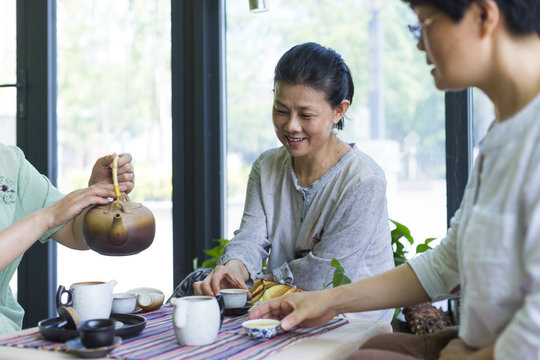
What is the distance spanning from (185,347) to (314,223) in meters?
1.07

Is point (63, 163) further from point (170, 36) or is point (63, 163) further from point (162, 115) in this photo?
point (170, 36)

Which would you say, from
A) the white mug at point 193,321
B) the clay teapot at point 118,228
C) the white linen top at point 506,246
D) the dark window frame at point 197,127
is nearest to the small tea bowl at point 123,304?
the clay teapot at point 118,228

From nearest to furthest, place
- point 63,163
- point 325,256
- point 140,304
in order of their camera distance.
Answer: point 140,304, point 325,256, point 63,163

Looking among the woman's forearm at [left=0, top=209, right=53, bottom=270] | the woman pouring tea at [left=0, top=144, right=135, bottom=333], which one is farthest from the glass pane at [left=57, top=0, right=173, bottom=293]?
the woman's forearm at [left=0, top=209, right=53, bottom=270]

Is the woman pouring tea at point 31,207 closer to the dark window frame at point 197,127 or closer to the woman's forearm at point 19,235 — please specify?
the woman's forearm at point 19,235

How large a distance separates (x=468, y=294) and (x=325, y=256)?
3.50 feet

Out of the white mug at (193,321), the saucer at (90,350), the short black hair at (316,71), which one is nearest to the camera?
the saucer at (90,350)

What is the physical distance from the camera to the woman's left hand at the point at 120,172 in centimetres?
188

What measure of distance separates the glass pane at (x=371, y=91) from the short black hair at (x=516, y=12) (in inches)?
64.1

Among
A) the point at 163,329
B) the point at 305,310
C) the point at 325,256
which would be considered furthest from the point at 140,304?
the point at 325,256

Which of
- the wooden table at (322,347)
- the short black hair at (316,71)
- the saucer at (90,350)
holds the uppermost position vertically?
the short black hair at (316,71)

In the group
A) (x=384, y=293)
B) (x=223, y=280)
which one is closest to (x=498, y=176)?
(x=384, y=293)

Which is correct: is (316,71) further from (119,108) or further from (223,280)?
(119,108)

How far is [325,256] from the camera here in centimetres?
223
